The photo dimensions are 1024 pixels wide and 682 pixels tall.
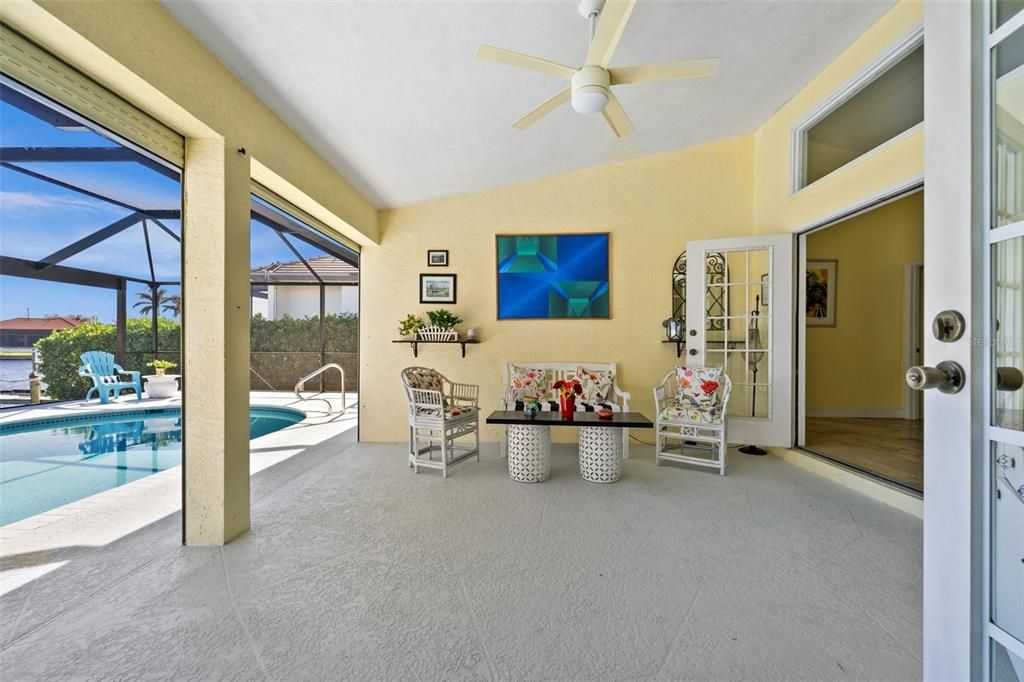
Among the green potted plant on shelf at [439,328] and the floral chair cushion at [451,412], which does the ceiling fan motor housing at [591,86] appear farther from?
the green potted plant on shelf at [439,328]

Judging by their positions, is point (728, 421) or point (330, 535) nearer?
point (330, 535)

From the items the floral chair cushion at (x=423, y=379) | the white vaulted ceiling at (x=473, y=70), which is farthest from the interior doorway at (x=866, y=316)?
the floral chair cushion at (x=423, y=379)

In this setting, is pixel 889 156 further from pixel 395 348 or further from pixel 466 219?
pixel 395 348

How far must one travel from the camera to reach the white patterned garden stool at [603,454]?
313 centimetres

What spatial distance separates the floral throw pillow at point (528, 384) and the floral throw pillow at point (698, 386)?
4.27ft

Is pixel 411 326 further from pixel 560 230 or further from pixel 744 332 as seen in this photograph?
pixel 744 332

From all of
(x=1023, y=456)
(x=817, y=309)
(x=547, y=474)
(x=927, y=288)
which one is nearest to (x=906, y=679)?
(x=1023, y=456)

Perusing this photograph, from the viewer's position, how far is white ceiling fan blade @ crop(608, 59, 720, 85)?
6.44ft

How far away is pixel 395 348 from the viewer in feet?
14.9

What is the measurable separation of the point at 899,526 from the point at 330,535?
11.1 ft

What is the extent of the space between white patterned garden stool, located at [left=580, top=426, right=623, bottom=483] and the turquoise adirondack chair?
342 centimetres

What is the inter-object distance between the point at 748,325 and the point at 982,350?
3665mm

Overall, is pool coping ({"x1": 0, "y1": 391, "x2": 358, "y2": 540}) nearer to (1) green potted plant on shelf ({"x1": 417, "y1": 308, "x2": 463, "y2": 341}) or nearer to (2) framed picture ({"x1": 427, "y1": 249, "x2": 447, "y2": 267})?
(1) green potted plant on shelf ({"x1": 417, "y1": 308, "x2": 463, "y2": 341})

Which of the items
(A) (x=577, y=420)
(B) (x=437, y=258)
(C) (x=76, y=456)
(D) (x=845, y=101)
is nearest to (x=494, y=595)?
(A) (x=577, y=420)
